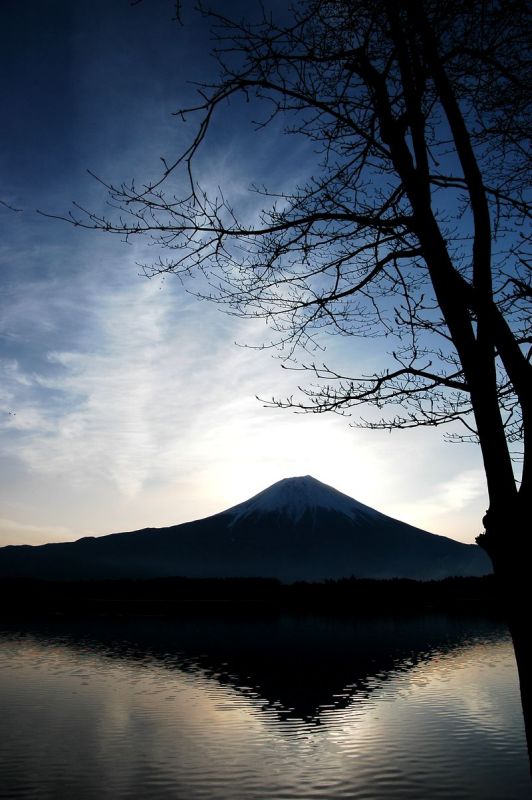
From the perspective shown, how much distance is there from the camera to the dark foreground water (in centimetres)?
951

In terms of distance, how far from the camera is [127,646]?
2459 centimetres

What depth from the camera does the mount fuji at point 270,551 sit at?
15088 centimetres

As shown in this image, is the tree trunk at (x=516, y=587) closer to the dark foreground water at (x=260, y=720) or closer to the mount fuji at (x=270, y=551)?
the dark foreground water at (x=260, y=720)

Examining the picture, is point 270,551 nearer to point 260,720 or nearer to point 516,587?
point 260,720

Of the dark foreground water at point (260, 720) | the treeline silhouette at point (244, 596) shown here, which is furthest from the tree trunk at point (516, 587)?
the treeline silhouette at point (244, 596)

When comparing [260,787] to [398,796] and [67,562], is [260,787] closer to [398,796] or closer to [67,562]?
[398,796]

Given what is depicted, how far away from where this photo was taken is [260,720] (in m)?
13.6

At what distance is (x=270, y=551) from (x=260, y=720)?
155800 mm

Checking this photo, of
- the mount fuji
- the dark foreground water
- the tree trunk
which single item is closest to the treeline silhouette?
the dark foreground water

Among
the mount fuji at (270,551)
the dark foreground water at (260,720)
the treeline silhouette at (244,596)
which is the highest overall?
the mount fuji at (270,551)

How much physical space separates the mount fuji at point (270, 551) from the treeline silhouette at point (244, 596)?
9142cm

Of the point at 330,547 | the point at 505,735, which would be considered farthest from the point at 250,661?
the point at 330,547

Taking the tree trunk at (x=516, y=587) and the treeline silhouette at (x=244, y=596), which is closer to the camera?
the tree trunk at (x=516, y=587)

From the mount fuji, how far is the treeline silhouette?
3599 inches
